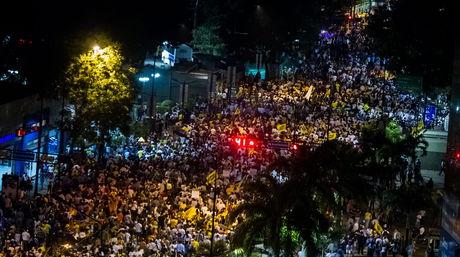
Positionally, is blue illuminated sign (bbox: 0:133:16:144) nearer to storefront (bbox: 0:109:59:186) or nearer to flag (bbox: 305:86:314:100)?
storefront (bbox: 0:109:59:186)

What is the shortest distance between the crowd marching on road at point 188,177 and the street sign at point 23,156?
156 cm

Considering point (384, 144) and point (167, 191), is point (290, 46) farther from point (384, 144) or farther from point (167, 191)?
point (167, 191)

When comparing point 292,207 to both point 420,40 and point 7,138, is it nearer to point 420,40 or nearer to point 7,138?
point 7,138

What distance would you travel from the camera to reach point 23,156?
3366 cm

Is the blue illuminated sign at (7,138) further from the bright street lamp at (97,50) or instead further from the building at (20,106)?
the bright street lamp at (97,50)

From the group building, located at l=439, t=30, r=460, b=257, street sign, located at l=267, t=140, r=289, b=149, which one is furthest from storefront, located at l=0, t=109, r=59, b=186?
building, located at l=439, t=30, r=460, b=257

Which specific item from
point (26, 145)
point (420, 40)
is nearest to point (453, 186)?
point (26, 145)

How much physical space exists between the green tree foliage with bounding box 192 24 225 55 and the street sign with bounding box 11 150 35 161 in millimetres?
41116

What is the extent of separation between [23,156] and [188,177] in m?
7.22

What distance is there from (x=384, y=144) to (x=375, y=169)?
550 cm

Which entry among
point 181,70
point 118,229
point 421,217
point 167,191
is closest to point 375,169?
point 421,217

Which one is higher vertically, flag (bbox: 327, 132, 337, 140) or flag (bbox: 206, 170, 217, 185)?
flag (bbox: 327, 132, 337, 140)

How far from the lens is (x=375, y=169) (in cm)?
3053

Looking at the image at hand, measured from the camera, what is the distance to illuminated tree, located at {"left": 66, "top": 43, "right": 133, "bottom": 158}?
3841cm
